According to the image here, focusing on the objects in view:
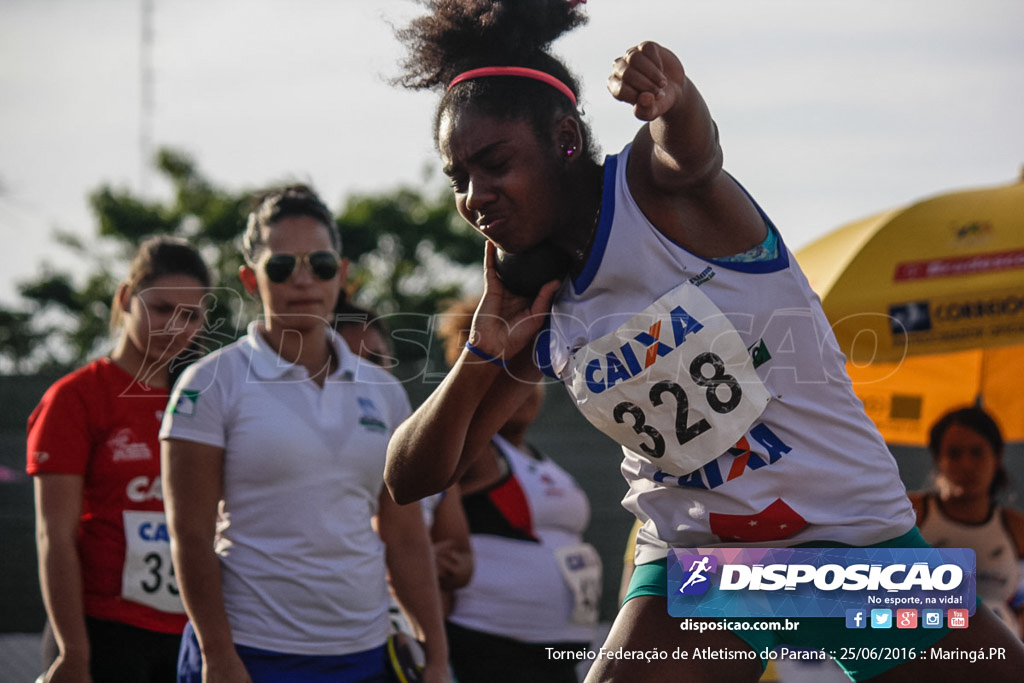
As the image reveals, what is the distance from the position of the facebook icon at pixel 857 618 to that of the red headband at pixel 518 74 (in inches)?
50.9

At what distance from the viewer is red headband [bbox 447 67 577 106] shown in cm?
241

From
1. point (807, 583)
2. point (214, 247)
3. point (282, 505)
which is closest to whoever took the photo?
point (807, 583)

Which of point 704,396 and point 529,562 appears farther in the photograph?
point 529,562

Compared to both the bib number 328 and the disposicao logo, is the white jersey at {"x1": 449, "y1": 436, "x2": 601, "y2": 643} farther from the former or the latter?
the bib number 328

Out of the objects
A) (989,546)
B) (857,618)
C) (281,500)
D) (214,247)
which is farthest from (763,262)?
(214,247)

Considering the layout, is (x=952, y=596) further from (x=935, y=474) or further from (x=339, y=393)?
(x=935, y=474)

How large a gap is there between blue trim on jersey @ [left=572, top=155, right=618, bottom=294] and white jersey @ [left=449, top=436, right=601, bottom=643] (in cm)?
233

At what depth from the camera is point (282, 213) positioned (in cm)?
362

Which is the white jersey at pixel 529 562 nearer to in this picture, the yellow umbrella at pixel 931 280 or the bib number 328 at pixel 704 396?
the yellow umbrella at pixel 931 280

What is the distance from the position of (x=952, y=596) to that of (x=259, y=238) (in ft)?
7.71

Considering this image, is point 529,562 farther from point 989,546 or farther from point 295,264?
point 989,546

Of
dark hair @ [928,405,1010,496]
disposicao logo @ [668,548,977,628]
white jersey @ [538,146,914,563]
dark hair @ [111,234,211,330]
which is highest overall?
dark hair @ [111,234,211,330]

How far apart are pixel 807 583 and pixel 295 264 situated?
1914 millimetres

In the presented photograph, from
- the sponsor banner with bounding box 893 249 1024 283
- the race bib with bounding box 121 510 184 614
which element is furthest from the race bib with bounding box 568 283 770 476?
the sponsor banner with bounding box 893 249 1024 283
